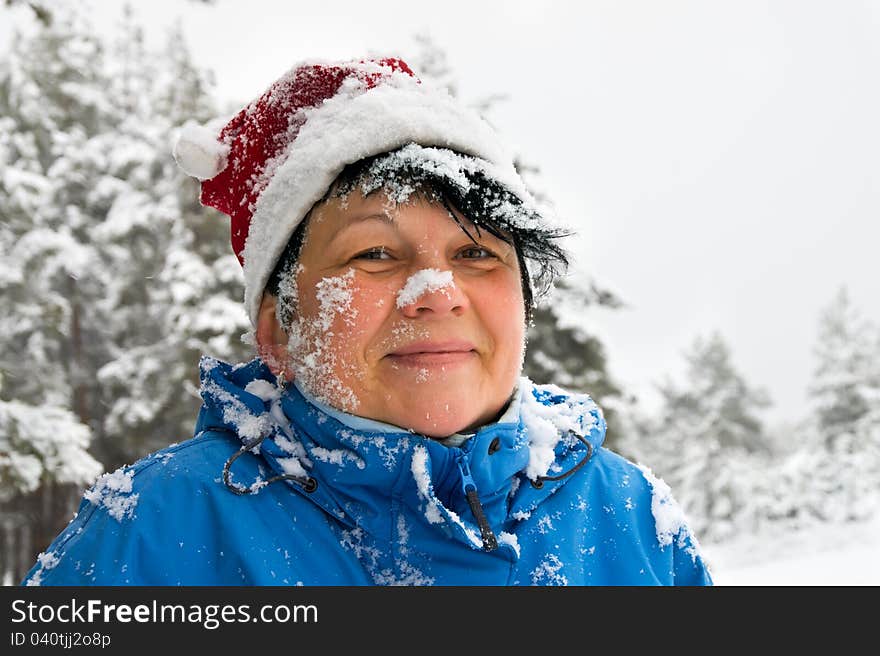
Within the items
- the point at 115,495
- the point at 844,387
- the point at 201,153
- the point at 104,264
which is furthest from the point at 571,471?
the point at 844,387

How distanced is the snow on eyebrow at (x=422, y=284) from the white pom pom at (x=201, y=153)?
79 cm

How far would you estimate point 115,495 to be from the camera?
1.56m

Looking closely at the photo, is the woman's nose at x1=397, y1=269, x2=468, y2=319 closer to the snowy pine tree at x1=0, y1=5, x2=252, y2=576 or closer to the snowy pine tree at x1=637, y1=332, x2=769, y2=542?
the snowy pine tree at x1=0, y1=5, x2=252, y2=576

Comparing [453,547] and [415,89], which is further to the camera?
[415,89]

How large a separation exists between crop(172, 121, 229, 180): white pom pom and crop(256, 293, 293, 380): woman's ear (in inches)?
16.6

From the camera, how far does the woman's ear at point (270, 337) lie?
196 cm

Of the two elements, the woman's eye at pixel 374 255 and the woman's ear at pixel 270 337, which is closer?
the woman's eye at pixel 374 255

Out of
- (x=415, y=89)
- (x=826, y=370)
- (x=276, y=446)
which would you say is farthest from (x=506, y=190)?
(x=826, y=370)

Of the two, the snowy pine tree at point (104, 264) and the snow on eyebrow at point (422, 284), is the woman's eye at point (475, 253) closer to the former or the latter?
the snow on eyebrow at point (422, 284)

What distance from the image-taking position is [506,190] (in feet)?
6.15

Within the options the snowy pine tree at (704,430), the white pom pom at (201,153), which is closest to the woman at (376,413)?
the white pom pom at (201,153)

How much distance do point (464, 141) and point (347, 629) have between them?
1208 mm

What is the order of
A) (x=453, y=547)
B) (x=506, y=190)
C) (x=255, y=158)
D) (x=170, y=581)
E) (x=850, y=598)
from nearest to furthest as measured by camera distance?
(x=170, y=581)
(x=453, y=547)
(x=850, y=598)
(x=506, y=190)
(x=255, y=158)

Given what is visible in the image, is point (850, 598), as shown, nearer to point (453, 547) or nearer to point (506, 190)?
point (453, 547)
